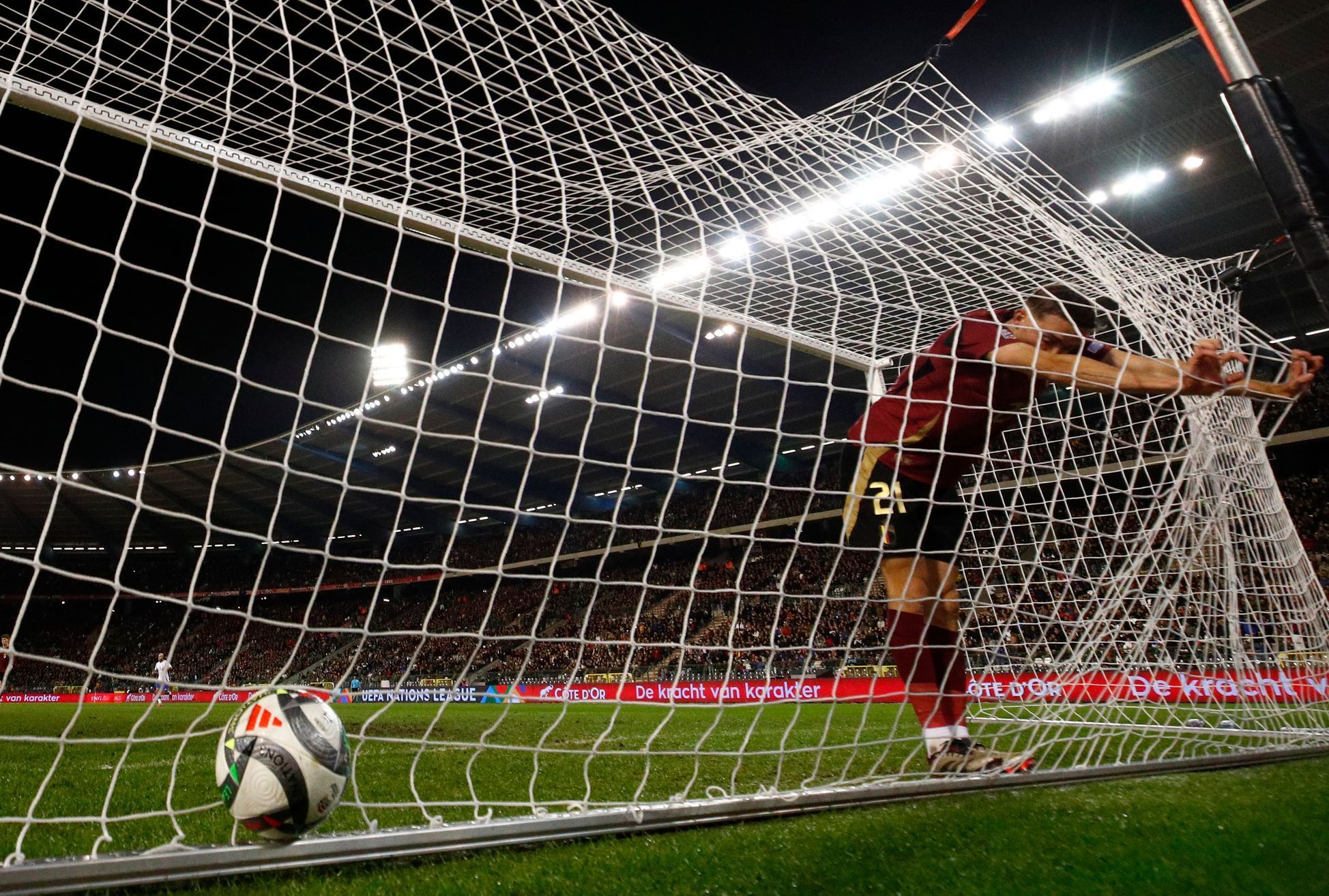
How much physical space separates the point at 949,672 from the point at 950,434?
867 mm

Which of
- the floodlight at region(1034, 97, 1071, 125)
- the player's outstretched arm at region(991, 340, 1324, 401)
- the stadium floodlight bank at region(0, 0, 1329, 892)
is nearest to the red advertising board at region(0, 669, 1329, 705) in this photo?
the stadium floodlight bank at region(0, 0, 1329, 892)

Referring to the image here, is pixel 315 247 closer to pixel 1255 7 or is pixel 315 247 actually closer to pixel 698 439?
pixel 1255 7

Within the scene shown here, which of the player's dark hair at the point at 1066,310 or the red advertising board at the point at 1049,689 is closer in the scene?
the player's dark hair at the point at 1066,310

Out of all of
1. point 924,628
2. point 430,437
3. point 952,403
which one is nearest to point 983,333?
point 952,403

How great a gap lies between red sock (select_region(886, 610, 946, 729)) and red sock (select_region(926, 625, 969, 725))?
0.9 inches

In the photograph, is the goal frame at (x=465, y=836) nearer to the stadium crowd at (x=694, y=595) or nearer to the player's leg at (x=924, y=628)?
the player's leg at (x=924, y=628)

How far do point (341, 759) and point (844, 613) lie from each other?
44.8ft

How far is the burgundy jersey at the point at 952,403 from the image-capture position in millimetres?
2768

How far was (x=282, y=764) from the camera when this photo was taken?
177cm

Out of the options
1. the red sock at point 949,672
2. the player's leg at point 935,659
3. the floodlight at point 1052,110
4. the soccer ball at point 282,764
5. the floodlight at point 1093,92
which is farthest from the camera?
the floodlight at point 1052,110

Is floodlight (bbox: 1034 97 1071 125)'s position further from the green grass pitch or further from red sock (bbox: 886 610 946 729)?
red sock (bbox: 886 610 946 729)

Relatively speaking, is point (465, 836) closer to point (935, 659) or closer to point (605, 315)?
point (935, 659)

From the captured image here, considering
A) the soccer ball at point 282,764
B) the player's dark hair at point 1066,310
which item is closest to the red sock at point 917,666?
the player's dark hair at point 1066,310

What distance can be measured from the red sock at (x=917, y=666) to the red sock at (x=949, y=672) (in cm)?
2
